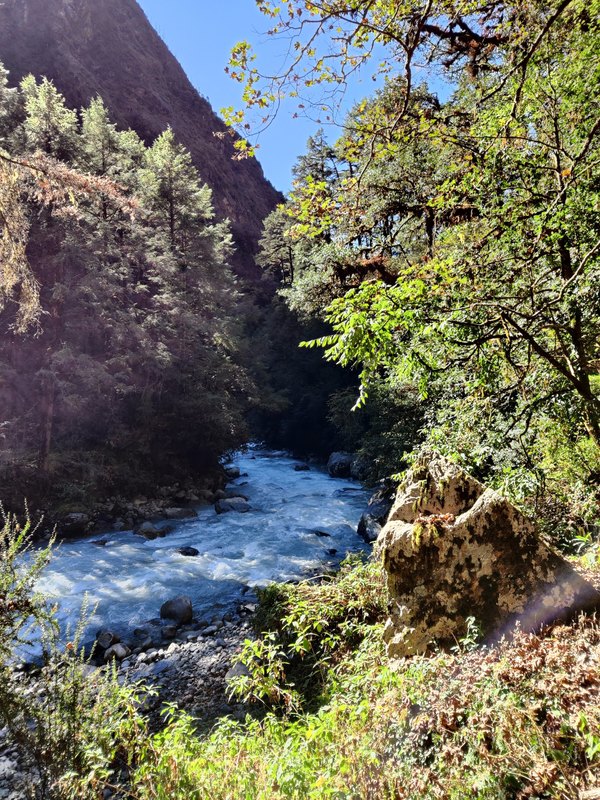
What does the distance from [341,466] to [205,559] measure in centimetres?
1114

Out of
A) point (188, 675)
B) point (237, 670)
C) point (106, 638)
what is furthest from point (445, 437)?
point (106, 638)

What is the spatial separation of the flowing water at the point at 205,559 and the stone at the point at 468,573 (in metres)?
4.09

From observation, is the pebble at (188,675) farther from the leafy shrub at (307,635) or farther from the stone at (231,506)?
the stone at (231,506)

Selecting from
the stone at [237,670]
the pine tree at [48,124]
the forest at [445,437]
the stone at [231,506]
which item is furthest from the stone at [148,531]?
the pine tree at [48,124]

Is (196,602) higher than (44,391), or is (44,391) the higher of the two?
(44,391)

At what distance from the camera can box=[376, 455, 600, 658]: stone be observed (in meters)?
3.36

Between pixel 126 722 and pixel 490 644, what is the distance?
3.00 meters

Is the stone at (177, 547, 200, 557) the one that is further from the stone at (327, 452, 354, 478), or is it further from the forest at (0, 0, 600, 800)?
the stone at (327, 452, 354, 478)

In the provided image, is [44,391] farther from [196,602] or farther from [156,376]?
[196,602]

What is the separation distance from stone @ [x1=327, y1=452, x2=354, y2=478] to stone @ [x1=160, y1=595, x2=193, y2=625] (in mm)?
13355

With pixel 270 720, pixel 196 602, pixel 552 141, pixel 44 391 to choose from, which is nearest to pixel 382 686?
pixel 270 720

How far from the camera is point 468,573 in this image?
144 inches

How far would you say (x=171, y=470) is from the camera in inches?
692

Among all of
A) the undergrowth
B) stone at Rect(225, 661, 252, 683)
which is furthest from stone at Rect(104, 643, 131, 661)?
the undergrowth
